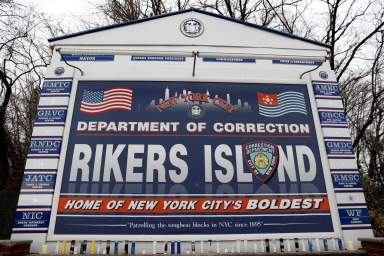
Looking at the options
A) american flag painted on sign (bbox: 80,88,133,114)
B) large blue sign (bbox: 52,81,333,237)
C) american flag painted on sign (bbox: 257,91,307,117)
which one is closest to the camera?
large blue sign (bbox: 52,81,333,237)

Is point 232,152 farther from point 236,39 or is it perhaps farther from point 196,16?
point 196,16

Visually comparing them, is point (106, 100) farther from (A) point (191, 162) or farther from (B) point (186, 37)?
(B) point (186, 37)

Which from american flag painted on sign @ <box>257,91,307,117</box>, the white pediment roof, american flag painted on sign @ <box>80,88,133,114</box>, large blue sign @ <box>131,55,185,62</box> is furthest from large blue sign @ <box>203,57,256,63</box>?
american flag painted on sign @ <box>80,88,133,114</box>

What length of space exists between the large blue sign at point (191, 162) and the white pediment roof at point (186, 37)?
1.10 m

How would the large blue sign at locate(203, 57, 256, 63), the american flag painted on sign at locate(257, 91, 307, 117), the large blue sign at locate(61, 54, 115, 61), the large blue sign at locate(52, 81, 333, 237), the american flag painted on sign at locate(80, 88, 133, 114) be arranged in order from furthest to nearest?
the large blue sign at locate(203, 57, 256, 63) → the large blue sign at locate(61, 54, 115, 61) → the american flag painted on sign at locate(257, 91, 307, 117) → the american flag painted on sign at locate(80, 88, 133, 114) → the large blue sign at locate(52, 81, 333, 237)

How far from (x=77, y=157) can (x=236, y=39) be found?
446cm

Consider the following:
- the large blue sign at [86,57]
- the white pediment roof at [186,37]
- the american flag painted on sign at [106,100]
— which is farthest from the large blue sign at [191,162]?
the white pediment roof at [186,37]

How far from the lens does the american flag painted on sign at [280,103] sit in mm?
6168

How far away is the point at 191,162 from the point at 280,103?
2.40 meters

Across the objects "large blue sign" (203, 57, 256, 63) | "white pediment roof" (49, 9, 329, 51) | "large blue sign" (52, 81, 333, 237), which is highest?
"white pediment roof" (49, 9, 329, 51)

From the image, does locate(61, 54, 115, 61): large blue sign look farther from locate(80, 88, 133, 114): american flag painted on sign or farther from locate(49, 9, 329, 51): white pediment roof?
locate(80, 88, 133, 114): american flag painted on sign

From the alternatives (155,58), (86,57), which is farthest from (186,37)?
(86,57)

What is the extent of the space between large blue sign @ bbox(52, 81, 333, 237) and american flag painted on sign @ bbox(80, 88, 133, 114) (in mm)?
21

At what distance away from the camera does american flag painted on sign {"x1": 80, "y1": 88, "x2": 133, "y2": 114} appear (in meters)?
6.01
